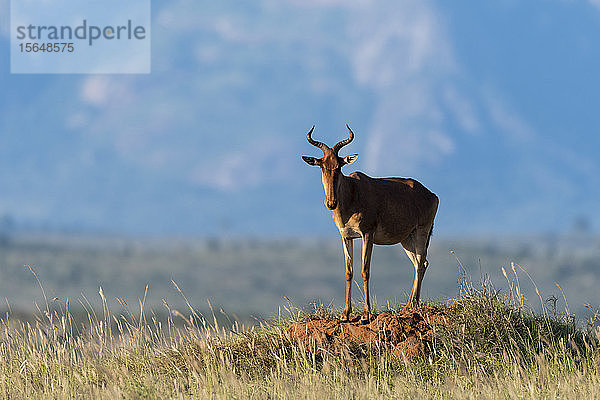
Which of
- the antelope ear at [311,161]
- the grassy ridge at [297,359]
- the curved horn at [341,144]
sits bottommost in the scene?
the grassy ridge at [297,359]

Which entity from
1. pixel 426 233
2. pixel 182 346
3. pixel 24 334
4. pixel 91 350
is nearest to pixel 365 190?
pixel 426 233

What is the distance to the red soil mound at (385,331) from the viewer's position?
1182cm

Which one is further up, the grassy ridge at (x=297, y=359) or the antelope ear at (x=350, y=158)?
the antelope ear at (x=350, y=158)

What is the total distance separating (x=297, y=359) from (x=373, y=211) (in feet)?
9.95

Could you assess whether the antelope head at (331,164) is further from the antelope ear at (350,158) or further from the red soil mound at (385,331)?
the red soil mound at (385,331)

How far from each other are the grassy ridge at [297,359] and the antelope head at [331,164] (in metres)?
2.59

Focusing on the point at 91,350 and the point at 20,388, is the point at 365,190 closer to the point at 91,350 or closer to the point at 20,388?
the point at 91,350

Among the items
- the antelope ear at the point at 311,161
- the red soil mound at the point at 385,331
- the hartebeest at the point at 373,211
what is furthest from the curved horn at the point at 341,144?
the red soil mound at the point at 385,331

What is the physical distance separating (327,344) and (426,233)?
3804 millimetres

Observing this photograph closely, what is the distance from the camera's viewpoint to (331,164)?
38.5 ft

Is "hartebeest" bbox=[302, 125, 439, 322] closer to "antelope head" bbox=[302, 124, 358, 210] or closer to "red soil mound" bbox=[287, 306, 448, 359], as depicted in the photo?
"antelope head" bbox=[302, 124, 358, 210]

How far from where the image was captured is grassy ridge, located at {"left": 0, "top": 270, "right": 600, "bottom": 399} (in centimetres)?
1016

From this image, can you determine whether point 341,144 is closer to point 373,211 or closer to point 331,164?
point 331,164

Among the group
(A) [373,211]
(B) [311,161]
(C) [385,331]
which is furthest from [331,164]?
(C) [385,331]
